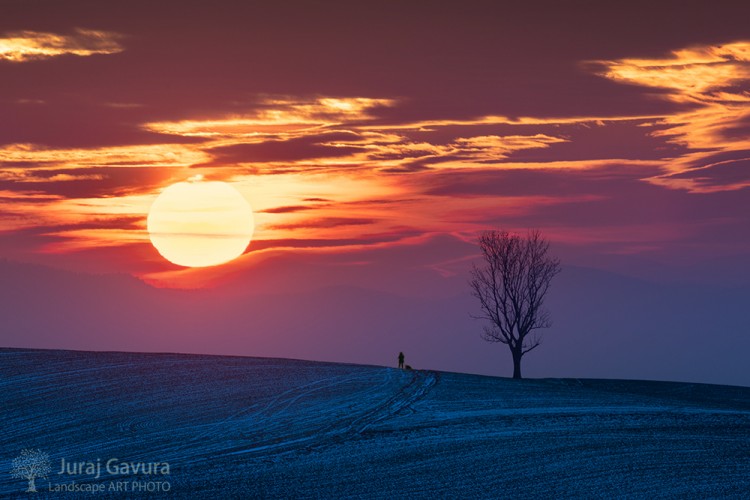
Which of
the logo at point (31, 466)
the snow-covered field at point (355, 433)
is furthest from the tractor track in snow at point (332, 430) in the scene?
the logo at point (31, 466)

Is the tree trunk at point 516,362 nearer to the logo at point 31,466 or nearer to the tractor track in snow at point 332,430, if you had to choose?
the tractor track in snow at point 332,430

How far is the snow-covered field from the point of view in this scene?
28.1 meters

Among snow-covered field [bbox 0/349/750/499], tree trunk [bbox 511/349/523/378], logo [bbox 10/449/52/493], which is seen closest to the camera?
snow-covered field [bbox 0/349/750/499]

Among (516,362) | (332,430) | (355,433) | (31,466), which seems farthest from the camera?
(516,362)

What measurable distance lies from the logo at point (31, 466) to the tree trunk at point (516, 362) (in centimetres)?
3328

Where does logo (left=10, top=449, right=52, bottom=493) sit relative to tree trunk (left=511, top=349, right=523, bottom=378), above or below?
below

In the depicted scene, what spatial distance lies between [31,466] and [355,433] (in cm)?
1168

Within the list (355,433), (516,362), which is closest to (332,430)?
(355,433)

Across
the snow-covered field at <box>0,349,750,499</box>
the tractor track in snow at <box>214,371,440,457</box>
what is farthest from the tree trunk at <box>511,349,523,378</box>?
the tractor track in snow at <box>214,371,440,457</box>

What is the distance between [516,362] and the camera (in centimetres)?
5912

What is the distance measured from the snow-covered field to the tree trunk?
5.54m

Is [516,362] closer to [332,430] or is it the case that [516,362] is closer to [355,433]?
[332,430]

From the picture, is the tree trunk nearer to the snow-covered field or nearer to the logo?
the snow-covered field

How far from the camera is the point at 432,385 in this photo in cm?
4734
